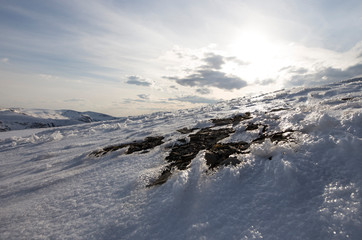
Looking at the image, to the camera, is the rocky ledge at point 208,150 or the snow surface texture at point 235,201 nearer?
the snow surface texture at point 235,201

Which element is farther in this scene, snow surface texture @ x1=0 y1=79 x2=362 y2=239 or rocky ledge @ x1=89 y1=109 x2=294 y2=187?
rocky ledge @ x1=89 y1=109 x2=294 y2=187

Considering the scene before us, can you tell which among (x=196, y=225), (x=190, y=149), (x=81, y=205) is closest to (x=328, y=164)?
(x=196, y=225)

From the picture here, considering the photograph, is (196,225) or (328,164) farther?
(328,164)

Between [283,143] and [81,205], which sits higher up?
[283,143]

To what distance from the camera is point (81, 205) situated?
5070mm

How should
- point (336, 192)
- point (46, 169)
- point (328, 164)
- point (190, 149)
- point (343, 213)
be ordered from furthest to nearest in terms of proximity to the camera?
point (46, 169) → point (190, 149) → point (328, 164) → point (336, 192) → point (343, 213)

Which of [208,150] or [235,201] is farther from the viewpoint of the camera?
[208,150]

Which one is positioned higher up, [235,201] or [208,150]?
[208,150]

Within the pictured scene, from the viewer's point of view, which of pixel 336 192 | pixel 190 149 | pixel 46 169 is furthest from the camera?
pixel 46 169

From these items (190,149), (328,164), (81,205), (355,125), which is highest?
(355,125)

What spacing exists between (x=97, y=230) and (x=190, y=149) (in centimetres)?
503

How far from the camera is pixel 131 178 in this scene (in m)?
6.11

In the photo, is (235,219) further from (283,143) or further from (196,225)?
(283,143)

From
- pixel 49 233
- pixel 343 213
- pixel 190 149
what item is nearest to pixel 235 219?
pixel 343 213
